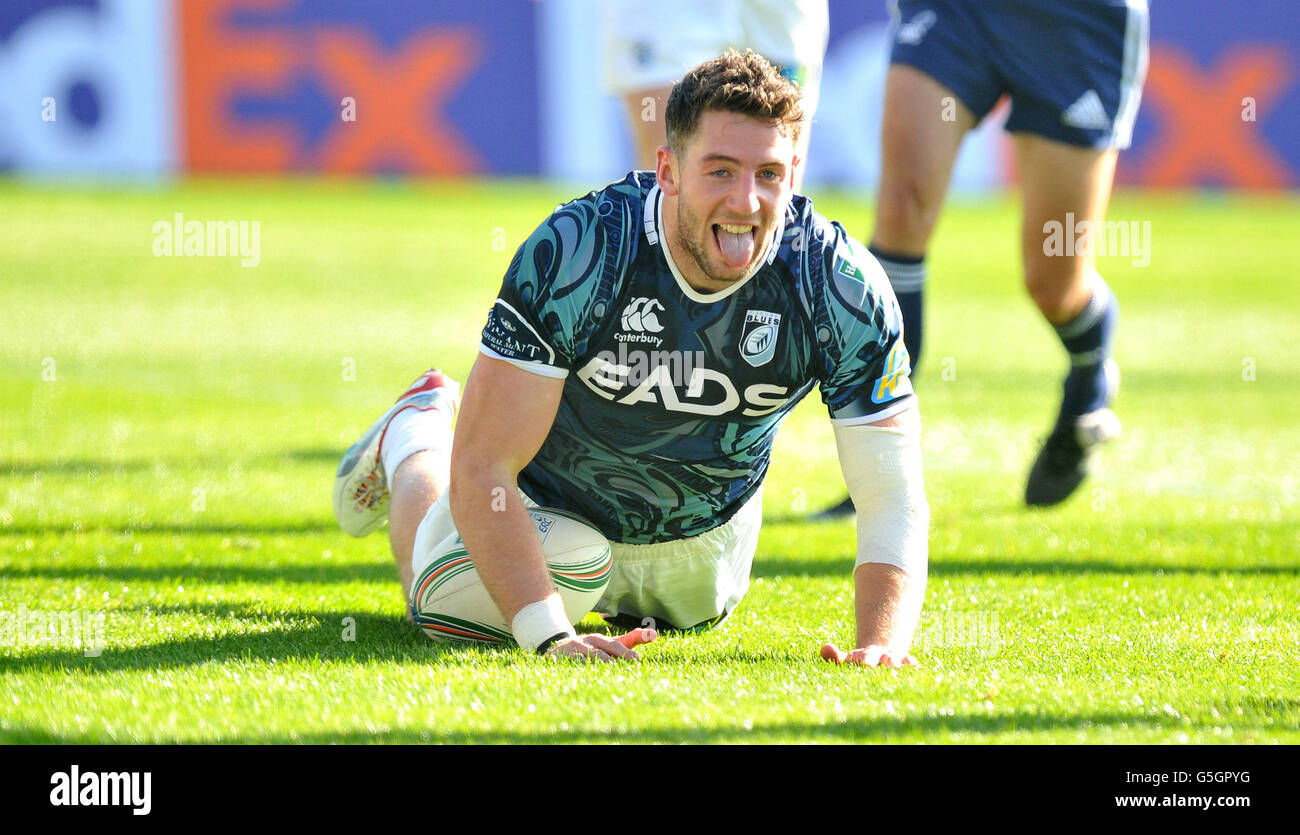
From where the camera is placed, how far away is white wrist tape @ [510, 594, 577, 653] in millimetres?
3668

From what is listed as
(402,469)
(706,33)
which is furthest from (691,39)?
(402,469)

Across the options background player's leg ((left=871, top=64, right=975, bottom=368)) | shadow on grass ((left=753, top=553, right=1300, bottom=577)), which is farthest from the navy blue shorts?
shadow on grass ((left=753, top=553, right=1300, bottom=577))

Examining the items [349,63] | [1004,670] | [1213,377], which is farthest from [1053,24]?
A: [349,63]

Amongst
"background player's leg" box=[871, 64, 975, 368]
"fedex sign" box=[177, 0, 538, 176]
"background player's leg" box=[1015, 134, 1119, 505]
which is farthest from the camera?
"fedex sign" box=[177, 0, 538, 176]

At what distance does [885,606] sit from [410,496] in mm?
1385

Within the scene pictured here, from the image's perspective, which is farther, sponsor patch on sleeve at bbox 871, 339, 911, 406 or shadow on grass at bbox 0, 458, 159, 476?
shadow on grass at bbox 0, 458, 159, 476

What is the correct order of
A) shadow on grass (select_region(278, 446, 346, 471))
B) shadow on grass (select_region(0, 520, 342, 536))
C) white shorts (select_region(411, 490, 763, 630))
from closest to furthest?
white shorts (select_region(411, 490, 763, 630)), shadow on grass (select_region(0, 520, 342, 536)), shadow on grass (select_region(278, 446, 346, 471))

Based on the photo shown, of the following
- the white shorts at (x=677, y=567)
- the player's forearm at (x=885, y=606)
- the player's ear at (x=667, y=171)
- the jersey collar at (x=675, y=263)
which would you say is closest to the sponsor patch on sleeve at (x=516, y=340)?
the jersey collar at (x=675, y=263)

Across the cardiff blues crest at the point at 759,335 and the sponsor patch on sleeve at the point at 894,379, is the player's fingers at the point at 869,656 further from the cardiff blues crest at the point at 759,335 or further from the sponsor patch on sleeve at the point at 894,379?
the cardiff blues crest at the point at 759,335

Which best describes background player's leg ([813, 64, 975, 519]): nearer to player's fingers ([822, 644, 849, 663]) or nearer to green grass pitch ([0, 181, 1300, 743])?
green grass pitch ([0, 181, 1300, 743])

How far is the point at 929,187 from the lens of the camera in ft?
18.4

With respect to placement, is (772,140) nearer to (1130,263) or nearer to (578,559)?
(578,559)

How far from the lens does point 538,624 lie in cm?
367
